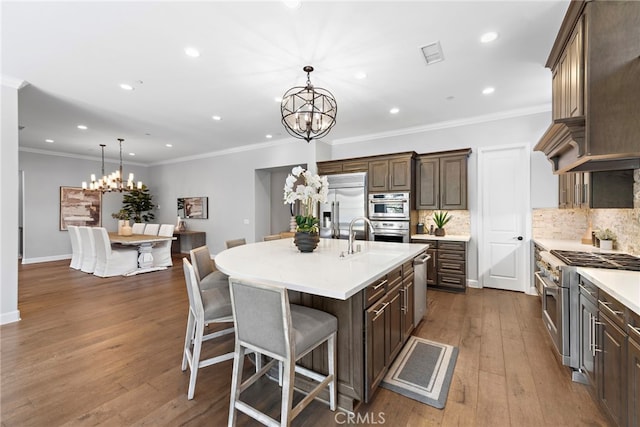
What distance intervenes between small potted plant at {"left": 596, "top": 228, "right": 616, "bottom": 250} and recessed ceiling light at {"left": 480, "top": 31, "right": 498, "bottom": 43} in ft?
8.12

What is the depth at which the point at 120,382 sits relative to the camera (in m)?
2.15

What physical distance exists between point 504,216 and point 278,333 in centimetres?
450

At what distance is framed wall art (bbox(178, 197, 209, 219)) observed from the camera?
312 inches

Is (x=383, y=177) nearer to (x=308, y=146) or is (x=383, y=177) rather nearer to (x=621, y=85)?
(x=308, y=146)

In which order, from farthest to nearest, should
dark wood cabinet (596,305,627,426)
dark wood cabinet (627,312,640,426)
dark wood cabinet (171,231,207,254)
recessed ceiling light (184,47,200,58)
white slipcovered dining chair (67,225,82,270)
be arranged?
dark wood cabinet (171,231,207,254), white slipcovered dining chair (67,225,82,270), recessed ceiling light (184,47,200,58), dark wood cabinet (596,305,627,426), dark wood cabinet (627,312,640,426)

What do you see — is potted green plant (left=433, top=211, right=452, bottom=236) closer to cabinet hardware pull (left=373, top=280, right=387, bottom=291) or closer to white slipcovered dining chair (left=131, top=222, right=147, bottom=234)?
cabinet hardware pull (left=373, top=280, right=387, bottom=291)

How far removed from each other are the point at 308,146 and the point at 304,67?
2.97 metres

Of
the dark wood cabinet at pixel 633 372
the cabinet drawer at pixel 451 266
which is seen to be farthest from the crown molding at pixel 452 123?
the dark wood cabinet at pixel 633 372

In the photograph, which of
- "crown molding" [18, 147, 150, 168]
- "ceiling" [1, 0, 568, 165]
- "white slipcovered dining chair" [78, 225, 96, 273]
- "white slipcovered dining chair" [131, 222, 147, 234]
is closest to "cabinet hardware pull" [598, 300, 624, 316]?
"ceiling" [1, 0, 568, 165]

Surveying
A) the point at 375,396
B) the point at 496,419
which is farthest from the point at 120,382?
the point at 496,419

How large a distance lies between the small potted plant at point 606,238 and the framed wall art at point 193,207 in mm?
7910

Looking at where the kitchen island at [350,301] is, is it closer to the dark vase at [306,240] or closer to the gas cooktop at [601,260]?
the dark vase at [306,240]

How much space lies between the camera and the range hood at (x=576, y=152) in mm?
1945

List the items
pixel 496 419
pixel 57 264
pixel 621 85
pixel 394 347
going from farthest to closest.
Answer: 1. pixel 57 264
2. pixel 394 347
3. pixel 621 85
4. pixel 496 419
